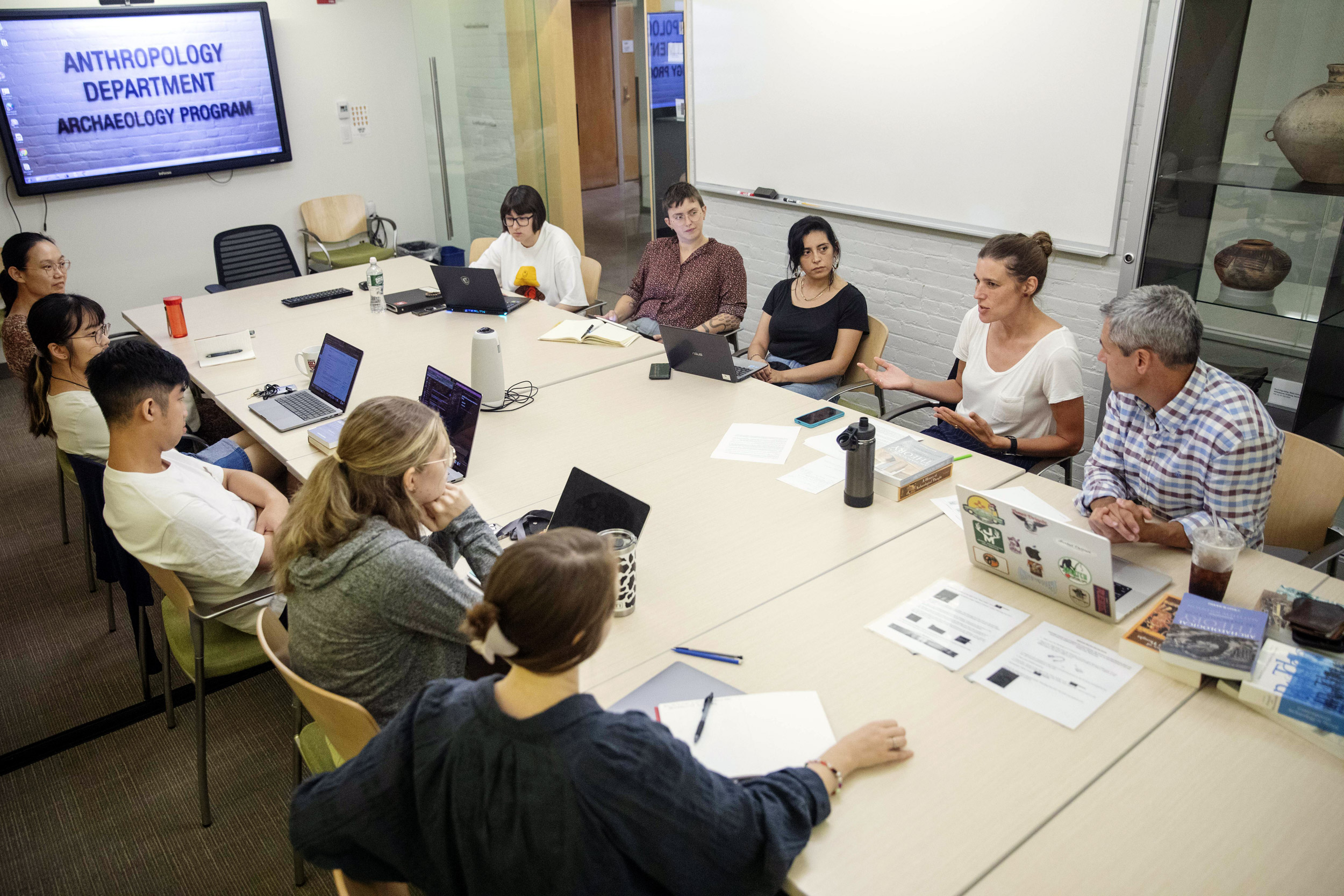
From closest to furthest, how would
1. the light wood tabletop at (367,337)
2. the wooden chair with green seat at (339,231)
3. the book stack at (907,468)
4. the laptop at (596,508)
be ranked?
the laptop at (596,508)
the book stack at (907,468)
the light wood tabletop at (367,337)
the wooden chair with green seat at (339,231)

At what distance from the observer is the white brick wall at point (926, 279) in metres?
3.86

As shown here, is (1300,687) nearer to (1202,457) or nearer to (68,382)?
(1202,457)

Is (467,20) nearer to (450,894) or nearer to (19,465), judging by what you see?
(19,465)

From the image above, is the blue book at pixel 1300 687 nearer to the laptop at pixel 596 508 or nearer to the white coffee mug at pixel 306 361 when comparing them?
the laptop at pixel 596 508

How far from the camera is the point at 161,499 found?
229 cm

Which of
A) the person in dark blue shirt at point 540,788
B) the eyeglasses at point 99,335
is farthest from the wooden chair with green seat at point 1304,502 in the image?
the eyeglasses at point 99,335

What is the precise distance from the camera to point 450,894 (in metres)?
1.29

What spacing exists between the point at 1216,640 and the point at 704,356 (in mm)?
2036

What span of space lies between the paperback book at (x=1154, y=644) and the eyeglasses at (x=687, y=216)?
2909 mm

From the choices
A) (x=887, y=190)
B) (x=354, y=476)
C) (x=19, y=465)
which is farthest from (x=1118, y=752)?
(x=19, y=465)

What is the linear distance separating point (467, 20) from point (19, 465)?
160 inches

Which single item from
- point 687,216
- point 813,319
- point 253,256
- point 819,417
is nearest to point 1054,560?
point 819,417

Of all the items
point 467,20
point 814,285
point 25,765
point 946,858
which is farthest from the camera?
point 467,20

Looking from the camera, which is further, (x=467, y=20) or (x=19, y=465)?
(x=467, y=20)
